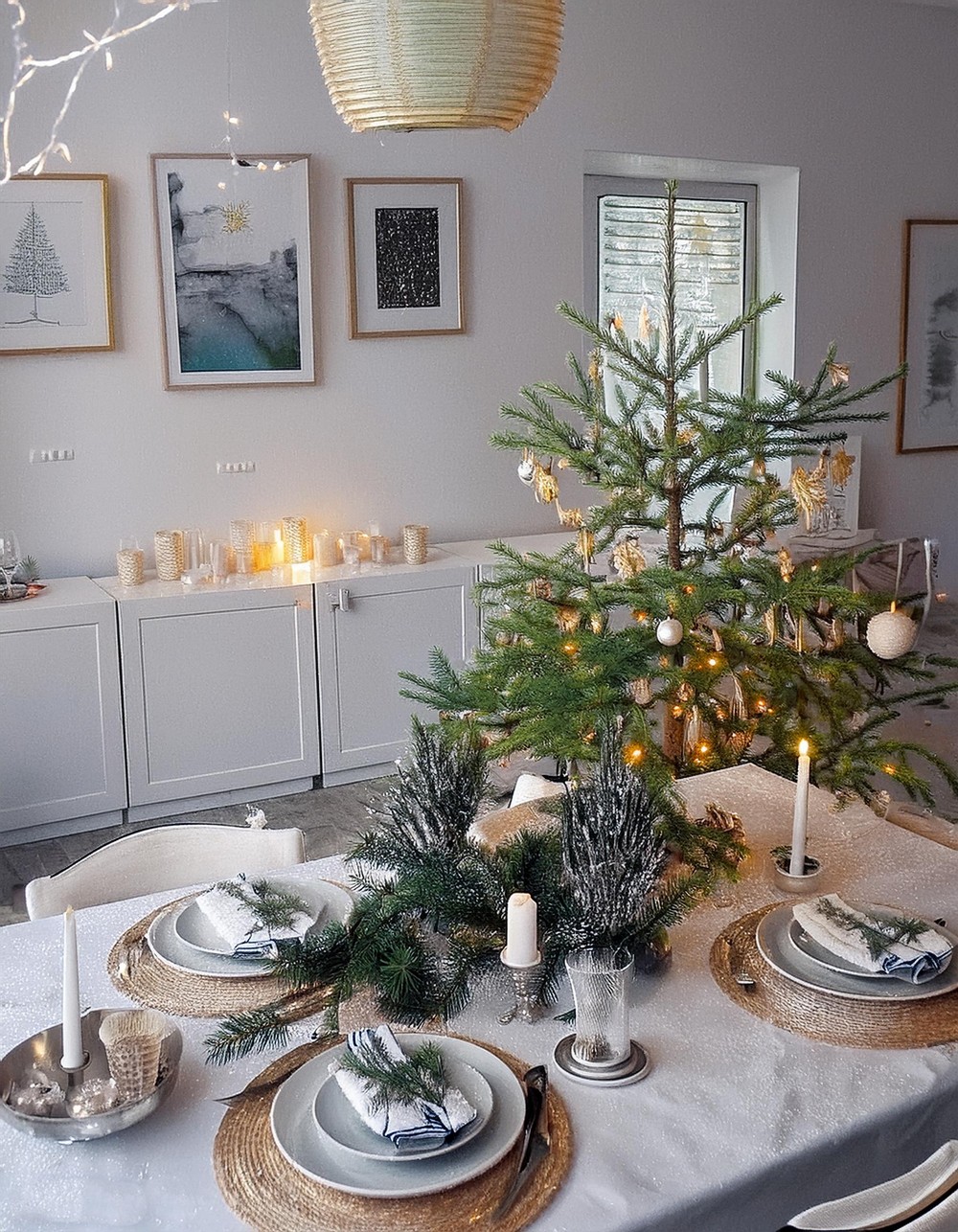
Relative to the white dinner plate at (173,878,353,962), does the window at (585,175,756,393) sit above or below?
above

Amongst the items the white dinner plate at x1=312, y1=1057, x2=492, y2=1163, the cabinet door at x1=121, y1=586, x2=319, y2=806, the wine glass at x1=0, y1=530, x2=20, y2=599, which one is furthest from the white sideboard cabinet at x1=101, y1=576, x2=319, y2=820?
the white dinner plate at x1=312, y1=1057, x2=492, y2=1163

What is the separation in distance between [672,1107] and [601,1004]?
0.13m

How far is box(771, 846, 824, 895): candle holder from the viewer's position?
1871mm

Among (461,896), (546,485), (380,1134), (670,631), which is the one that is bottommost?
(380,1134)

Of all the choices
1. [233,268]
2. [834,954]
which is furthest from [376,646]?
[834,954]

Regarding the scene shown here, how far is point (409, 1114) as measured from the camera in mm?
1299

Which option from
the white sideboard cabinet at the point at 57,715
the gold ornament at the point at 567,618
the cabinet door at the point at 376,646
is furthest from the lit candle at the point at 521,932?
the cabinet door at the point at 376,646

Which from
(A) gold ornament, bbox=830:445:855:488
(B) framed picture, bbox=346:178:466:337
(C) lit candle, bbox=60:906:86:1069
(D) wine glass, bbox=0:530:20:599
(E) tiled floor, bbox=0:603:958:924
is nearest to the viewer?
(C) lit candle, bbox=60:906:86:1069

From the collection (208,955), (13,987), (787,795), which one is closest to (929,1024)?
(787,795)

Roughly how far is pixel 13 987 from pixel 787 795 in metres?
1.29

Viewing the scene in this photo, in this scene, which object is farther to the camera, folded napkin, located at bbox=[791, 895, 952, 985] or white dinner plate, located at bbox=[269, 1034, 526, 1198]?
folded napkin, located at bbox=[791, 895, 952, 985]

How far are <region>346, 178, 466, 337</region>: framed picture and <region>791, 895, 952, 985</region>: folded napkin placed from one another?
3252 mm

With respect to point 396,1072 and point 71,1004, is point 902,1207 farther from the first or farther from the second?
point 71,1004

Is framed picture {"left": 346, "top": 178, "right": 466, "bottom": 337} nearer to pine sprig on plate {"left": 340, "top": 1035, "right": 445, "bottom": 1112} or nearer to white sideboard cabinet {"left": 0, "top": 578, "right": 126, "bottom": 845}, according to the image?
white sideboard cabinet {"left": 0, "top": 578, "right": 126, "bottom": 845}
